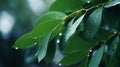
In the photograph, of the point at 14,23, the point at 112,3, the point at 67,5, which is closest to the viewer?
the point at 112,3

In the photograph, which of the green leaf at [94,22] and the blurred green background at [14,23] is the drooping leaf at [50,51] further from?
the blurred green background at [14,23]

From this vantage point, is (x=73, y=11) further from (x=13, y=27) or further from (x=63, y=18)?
(x=13, y=27)

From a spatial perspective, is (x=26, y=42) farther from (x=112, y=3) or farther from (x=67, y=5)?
(x=112, y=3)

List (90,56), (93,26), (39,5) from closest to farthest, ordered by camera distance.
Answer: (93,26) < (90,56) < (39,5)

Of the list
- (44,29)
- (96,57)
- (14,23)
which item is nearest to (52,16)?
(44,29)

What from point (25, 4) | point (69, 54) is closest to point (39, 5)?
point (25, 4)

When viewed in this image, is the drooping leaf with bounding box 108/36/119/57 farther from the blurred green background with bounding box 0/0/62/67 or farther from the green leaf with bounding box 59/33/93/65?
the blurred green background with bounding box 0/0/62/67
